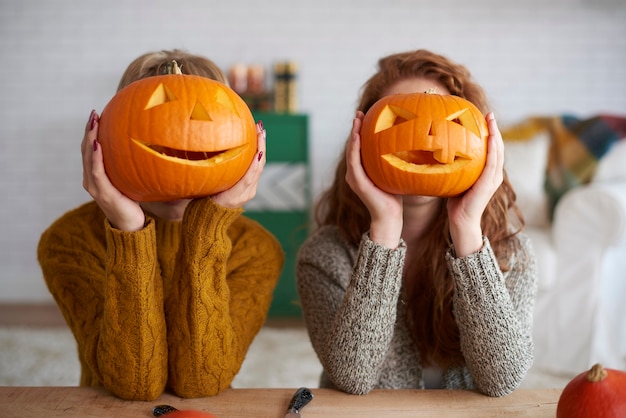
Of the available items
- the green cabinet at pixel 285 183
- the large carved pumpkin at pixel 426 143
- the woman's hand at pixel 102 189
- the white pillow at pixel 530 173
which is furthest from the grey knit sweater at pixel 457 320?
the green cabinet at pixel 285 183

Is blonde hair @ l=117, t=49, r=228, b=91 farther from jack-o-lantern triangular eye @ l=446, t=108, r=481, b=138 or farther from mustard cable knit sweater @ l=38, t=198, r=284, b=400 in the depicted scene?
jack-o-lantern triangular eye @ l=446, t=108, r=481, b=138

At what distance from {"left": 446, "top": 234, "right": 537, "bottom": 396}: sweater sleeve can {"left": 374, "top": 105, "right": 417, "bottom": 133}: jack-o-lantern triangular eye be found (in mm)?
255

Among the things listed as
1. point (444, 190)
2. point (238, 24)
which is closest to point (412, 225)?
point (444, 190)

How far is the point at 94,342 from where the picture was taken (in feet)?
3.69

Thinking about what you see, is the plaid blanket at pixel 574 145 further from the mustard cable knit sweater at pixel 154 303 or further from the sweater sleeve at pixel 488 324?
the mustard cable knit sweater at pixel 154 303

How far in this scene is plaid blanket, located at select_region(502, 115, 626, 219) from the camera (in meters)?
3.36

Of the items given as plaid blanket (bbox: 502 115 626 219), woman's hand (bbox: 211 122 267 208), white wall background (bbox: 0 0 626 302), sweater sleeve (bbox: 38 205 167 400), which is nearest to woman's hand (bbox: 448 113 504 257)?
woman's hand (bbox: 211 122 267 208)

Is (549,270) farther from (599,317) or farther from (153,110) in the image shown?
(153,110)

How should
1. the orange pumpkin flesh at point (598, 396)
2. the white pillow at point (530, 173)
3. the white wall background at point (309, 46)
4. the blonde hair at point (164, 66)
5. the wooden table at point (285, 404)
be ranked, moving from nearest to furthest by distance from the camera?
the orange pumpkin flesh at point (598, 396)
the wooden table at point (285, 404)
the blonde hair at point (164, 66)
the white pillow at point (530, 173)
the white wall background at point (309, 46)

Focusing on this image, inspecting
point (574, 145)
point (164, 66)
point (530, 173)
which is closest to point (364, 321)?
point (164, 66)

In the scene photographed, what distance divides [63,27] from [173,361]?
350cm

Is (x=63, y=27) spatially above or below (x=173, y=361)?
above

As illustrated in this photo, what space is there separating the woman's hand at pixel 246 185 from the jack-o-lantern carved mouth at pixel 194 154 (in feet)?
0.19

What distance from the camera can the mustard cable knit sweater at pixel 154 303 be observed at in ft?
3.39
